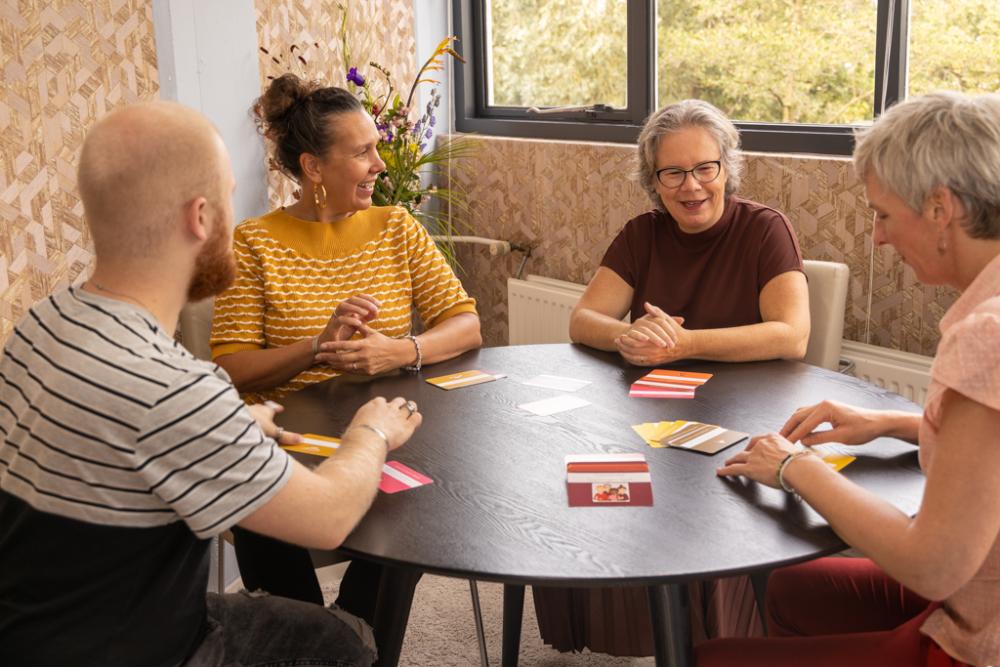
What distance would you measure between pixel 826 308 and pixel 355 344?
48.6 inches

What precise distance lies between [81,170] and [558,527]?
32.5 inches

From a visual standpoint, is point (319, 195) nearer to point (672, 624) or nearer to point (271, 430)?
point (271, 430)

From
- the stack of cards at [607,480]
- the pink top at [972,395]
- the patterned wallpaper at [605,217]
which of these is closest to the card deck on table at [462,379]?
the stack of cards at [607,480]

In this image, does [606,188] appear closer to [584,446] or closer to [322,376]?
[322,376]

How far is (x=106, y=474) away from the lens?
124 centimetres

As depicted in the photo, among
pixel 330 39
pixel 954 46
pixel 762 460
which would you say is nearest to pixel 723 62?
pixel 954 46

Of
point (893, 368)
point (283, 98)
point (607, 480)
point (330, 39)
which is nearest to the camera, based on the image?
point (607, 480)

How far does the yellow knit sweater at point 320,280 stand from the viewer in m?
2.43

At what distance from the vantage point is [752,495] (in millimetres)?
1567

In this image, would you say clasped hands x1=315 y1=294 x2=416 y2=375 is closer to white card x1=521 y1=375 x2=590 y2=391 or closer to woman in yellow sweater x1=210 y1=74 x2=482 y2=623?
woman in yellow sweater x1=210 y1=74 x2=482 y2=623

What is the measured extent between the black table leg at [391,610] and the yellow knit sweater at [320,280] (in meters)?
0.68

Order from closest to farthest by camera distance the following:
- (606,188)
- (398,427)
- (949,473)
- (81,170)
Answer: (949,473) → (81,170) → (398,427) → (606,188)

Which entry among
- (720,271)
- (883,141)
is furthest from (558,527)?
(720,271)

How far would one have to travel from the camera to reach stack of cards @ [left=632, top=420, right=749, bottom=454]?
1777 millimetres
